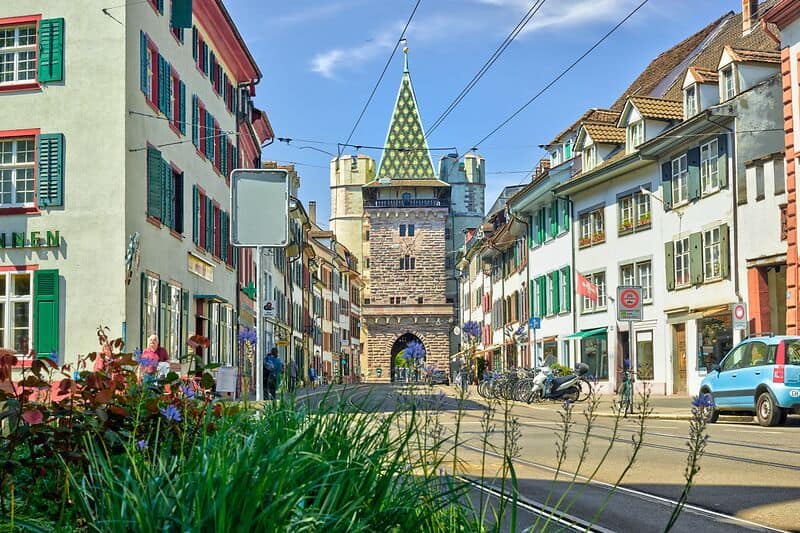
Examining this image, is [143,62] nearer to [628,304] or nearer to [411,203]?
[628,304]

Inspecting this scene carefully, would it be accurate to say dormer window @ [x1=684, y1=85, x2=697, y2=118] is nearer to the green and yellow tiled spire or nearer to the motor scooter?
Result: the motor scooter

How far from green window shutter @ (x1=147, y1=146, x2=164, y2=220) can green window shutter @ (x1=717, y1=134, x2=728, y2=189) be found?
16352mm

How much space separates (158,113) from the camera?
26781 mm

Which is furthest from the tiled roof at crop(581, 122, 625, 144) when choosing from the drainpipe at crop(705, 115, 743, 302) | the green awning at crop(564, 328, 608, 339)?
the drainpipe at crop(705, 115, 743, 302)

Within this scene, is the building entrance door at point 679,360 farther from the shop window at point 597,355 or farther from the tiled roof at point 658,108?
the tiled roof at point 658,108

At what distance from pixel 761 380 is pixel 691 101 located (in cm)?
1798

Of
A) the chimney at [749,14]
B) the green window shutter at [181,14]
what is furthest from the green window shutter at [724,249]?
the green window shutter at [181,14]

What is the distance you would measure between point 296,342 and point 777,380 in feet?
173

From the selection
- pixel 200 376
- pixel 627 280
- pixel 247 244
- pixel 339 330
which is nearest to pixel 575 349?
pixel 627 280

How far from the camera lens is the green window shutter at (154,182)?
1014 inches

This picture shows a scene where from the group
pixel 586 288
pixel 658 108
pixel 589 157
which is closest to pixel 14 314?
pixel 586 288

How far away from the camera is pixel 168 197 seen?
1083 inches

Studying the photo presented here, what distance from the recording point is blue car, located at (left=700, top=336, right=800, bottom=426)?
19328 mm

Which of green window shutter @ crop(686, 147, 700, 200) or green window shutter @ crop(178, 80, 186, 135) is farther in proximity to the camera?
green window shutter @ crop(686, 147, 700, 200)
